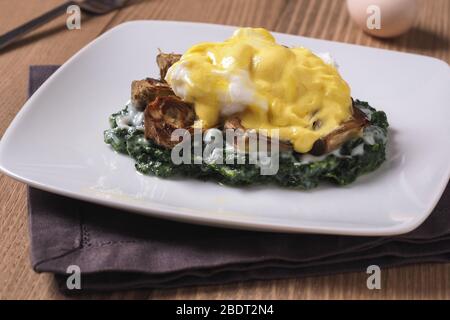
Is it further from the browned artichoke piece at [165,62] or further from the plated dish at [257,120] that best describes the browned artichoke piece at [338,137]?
the browned artichoke piece at [165,62]

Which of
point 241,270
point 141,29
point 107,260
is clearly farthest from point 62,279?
point 141,29

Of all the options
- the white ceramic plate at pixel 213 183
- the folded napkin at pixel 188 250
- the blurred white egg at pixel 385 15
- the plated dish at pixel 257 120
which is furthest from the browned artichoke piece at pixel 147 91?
the blurred white egg at pixel 385 15

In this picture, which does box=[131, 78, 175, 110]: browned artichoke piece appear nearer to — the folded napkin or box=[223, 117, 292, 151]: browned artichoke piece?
box=[223, 117, 292, 151]: browned artichoke piece

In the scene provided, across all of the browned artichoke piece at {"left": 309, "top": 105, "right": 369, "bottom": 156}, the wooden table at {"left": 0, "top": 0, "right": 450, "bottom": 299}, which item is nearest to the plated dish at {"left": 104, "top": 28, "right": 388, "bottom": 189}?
the browned artichoke piece at {"left": 309, "top": 105, "right": 369, "bottom": 156}

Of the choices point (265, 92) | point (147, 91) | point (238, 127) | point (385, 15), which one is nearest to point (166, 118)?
point (147, 91)

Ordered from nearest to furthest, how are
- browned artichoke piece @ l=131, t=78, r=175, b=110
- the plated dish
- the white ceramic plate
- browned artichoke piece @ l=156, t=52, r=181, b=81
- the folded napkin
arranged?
the folded napkin
the white ceramic plate
the plated dish
browned artichoke piece @ l=131, t=78, r=175, b=110
browned artichoke piece @ l=156, t=52, r=181, b=81

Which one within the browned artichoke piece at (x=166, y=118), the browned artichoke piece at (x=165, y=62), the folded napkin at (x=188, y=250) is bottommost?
the folded napkin at (x=188, y=250)

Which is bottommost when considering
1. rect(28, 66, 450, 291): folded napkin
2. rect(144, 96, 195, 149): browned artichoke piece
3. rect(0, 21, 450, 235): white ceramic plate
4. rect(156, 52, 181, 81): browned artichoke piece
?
rect(28, 66, 450, 291): folded napkin
